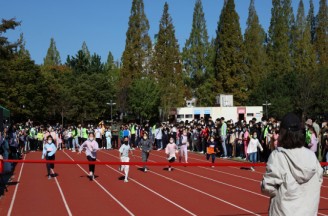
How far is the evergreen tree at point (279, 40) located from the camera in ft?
229

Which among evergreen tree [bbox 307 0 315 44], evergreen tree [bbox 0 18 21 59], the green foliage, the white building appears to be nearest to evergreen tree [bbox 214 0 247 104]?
the white building

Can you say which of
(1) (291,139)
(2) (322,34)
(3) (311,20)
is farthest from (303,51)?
(1) (291,139)

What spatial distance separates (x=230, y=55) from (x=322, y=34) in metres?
16.1

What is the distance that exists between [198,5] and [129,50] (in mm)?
12328

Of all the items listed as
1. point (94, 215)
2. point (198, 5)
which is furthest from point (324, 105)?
point (94, 215)

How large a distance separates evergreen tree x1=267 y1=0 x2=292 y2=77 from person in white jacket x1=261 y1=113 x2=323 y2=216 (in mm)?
66431

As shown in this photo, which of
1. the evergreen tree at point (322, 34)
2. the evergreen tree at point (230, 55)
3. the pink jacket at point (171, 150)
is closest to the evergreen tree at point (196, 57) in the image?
the evergreen tree at point (230, 55)

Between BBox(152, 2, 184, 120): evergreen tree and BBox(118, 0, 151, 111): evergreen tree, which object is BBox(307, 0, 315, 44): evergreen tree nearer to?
BBox(152, 2, 184, 120): evergreen tree

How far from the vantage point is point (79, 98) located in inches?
2608

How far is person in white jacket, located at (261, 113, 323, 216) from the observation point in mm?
4129

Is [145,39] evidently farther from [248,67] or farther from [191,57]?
[248,67]

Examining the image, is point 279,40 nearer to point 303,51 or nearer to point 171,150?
point 303,51

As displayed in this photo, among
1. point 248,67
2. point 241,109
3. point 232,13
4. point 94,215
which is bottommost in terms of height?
point 94,215

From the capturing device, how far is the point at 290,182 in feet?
13.6
